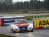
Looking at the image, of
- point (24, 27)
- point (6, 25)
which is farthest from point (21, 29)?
point (6, 25)

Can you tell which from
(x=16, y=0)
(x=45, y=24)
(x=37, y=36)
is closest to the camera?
(x=37, y=36)

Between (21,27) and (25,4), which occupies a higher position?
(25,4)

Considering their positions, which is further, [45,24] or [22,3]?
[22,3]

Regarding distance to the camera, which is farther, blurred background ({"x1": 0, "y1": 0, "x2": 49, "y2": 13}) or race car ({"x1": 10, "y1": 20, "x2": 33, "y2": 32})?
blurred background ({"x1": 0, "y1": 0, "x2": 49, "y2": 13})

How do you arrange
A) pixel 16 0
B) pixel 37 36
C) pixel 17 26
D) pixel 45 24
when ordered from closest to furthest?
pixel 37 36 → pixel 17 26 → pixel 45 24 → pixel 16 0

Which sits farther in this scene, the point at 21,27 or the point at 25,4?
the point at 25,4

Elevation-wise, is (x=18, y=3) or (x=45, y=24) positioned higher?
(x=18, y=3)

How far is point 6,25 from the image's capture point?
447 inches

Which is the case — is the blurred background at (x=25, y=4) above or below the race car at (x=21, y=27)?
above

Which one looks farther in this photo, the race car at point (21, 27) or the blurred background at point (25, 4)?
the blurred background at point (25, 4)

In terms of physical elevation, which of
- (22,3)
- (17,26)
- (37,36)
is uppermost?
(22,3)

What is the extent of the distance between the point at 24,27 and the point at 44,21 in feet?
8.10

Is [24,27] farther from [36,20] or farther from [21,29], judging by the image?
[36,20]

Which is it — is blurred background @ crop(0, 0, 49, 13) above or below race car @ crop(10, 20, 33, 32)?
above
